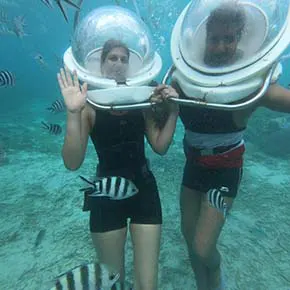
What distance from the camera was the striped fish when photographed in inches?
69.8

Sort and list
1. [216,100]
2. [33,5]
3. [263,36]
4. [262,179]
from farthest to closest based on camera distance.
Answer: [33,5] < [262,179] < [263,36] < [216,100]

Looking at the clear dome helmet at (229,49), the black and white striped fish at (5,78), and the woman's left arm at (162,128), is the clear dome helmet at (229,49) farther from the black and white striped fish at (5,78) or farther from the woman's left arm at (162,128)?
the black and white striped fish at (5,78)

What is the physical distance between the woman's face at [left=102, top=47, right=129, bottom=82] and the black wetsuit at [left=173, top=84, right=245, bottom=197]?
1.77ft

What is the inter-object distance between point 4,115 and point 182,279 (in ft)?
47.8

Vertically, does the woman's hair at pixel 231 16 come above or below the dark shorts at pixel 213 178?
above

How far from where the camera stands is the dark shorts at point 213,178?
2.86m

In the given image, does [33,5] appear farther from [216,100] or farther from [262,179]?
[216,100]

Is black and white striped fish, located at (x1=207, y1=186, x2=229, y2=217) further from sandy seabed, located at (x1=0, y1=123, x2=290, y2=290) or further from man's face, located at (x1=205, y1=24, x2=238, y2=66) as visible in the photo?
sandy seabed, located at (x1=0, y1=123, x2=290, y2=290)

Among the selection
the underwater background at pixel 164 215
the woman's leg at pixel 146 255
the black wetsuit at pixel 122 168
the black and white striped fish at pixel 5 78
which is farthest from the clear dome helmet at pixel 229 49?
the black and white striped fish at pixel 5 78

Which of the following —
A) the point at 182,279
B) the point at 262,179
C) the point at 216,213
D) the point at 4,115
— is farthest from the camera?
the point at 4,115

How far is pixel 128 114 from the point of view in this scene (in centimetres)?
260

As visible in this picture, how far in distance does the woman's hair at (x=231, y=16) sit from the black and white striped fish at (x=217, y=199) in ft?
4.40

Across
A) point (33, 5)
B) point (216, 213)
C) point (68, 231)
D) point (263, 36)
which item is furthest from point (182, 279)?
point (33, 5)

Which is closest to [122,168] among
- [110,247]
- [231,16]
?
[110,247]
